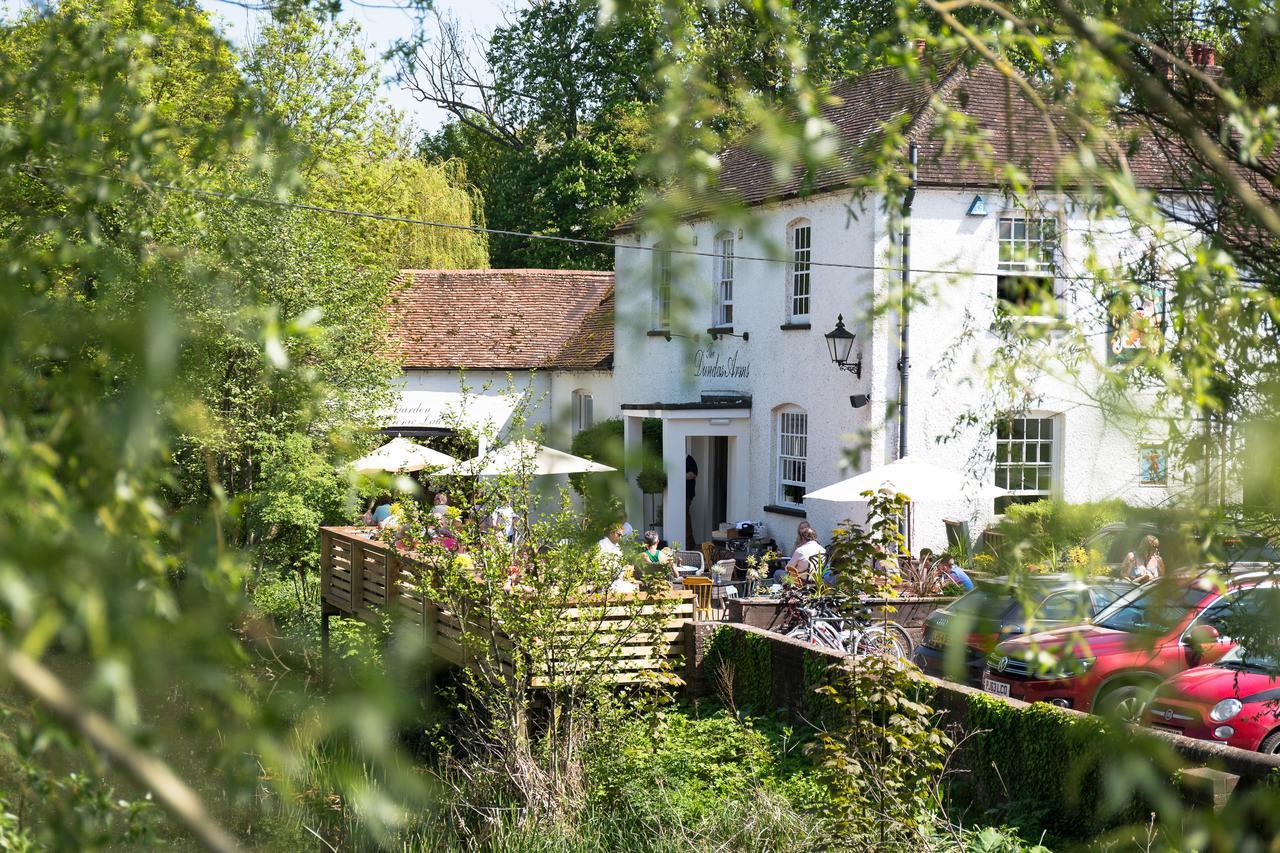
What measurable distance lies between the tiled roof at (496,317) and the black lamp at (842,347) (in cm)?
888

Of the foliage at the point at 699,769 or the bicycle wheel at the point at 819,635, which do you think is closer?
the foliage at the point at 699,769

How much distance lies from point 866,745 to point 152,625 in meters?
7.00

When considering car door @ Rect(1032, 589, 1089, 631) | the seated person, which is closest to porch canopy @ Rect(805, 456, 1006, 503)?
the seated person

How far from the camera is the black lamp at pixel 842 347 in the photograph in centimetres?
1883

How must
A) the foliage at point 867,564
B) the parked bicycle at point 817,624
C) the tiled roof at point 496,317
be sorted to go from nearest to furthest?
1. the foliage at point 867,564
2. the parked bicycle at point 817,624
3. the tiled roof at point 496,317

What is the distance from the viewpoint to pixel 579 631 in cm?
1141

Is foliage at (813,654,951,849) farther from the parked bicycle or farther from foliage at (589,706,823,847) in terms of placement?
the parked bicycle

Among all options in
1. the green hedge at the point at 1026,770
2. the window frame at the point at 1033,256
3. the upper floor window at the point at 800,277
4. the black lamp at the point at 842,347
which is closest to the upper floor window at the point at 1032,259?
the window frame at the point at 1033,256

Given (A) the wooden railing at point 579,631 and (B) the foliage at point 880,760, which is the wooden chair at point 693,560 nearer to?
(A) the wooden railing at point 579,631

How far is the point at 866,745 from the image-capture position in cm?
796

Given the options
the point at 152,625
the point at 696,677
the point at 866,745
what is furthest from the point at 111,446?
the point at 696,677

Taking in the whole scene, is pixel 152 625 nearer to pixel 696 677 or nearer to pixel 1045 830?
pixel 1045 830

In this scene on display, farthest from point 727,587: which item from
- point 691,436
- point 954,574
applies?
point 691,436

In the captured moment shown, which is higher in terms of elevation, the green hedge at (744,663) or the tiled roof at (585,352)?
the tiled roof at (585,352)
